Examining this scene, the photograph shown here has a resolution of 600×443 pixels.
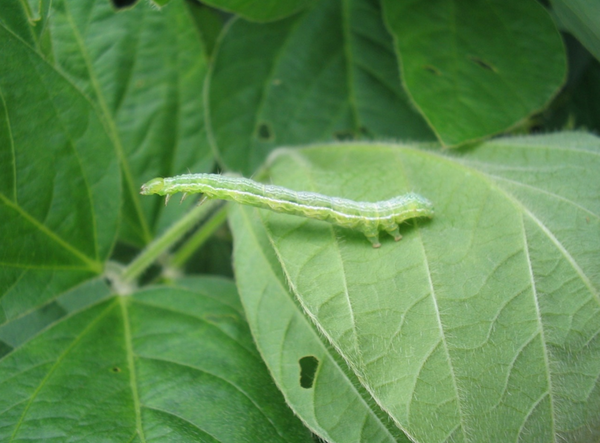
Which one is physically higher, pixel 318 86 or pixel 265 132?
pixel 318 86

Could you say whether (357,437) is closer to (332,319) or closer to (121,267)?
(332,319)

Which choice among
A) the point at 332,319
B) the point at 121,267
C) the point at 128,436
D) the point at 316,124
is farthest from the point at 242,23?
the point at 128,436

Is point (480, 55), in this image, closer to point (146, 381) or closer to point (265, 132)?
point (265, 132)

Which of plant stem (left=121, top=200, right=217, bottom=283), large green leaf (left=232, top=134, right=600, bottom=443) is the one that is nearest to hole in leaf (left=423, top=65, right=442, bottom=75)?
large green leaf (left=232, top=134, right=600, bottom=443)

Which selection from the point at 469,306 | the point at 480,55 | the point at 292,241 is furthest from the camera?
the point at 480,55

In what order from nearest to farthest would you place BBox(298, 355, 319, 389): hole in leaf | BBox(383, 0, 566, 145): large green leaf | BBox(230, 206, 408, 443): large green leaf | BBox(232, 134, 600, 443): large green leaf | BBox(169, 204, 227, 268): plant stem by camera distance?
BBox(232, 134, 600, 443): large green leaf
BBox(230, 206, 408, 443): large green leaf
BBox(298, 355, 319, 389): hole in leaf
BBox(383, 0, 566, 145): large green leaf
BBox(169, 204, 227, 268): plant stem

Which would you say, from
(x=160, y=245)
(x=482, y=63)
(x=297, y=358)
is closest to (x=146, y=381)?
(x=297, y=358)

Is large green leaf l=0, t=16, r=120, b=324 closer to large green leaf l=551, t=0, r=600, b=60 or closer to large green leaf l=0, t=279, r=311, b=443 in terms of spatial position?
large green leaf l=0, t=279, r=311, b=443

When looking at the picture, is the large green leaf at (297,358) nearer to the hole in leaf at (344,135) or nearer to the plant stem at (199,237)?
the plant stem at (199,237)
